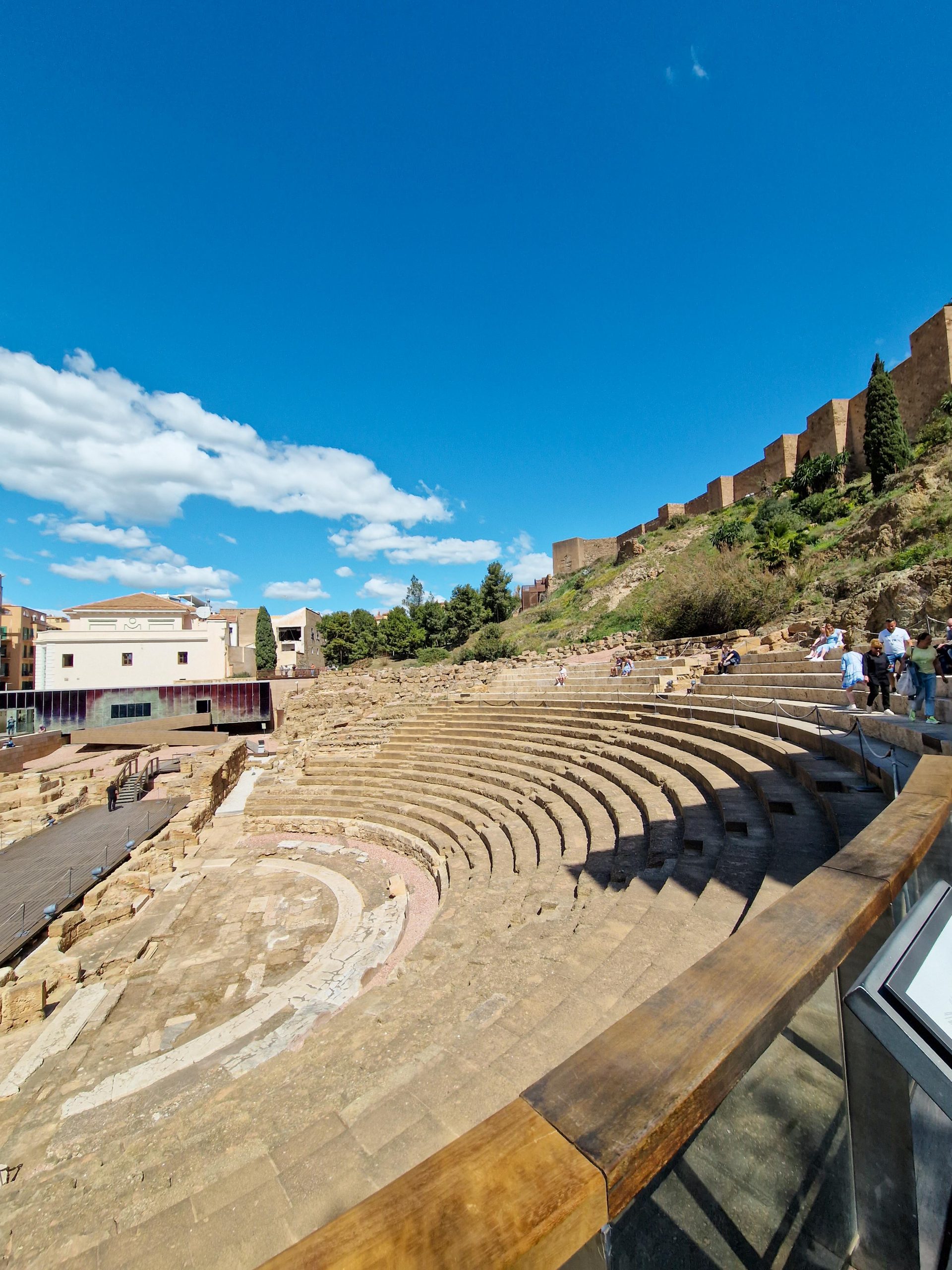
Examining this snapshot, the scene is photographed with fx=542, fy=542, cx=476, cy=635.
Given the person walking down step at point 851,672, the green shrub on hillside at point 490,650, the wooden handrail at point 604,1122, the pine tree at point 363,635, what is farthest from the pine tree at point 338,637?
the wooden handrail at point 604,1122

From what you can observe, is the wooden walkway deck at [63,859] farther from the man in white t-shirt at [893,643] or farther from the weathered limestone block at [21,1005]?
the man in white t-shirt at [893,643]

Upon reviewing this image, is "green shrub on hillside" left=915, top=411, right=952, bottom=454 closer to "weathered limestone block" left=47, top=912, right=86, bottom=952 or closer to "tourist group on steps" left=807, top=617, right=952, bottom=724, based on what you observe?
"tourist group on steps" left=807, top=617, right=952, bottom=724

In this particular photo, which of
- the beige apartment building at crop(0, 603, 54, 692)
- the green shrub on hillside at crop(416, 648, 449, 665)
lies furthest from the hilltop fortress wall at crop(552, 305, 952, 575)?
the beige apartment building at crop(0, 603, 54, 692)

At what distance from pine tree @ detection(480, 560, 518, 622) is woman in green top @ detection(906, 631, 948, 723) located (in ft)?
110

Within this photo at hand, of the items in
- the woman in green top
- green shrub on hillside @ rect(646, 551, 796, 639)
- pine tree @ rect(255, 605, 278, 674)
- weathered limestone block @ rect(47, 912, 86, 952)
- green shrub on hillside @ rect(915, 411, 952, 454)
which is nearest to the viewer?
the woman in green top

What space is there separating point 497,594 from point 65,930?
33228 millimetres

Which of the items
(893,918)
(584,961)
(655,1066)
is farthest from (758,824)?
(655,1066)

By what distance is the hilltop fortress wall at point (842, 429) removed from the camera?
64.2 ft

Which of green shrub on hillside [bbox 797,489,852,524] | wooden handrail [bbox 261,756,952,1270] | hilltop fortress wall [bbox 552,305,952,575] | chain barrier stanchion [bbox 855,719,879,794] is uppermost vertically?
hilltop fortress wall [bbox 552,305,952,575]

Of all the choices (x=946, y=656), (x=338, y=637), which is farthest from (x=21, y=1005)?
(x=338, y=637)

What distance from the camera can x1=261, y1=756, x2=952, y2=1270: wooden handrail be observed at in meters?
0.62

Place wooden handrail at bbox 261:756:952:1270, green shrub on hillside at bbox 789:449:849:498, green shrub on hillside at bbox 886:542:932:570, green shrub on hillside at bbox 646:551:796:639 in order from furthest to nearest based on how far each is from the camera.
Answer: green shrub on hillside at bbox 789:449:849:498, green shrub on hillside at bbox 646:551:796:639, green shrub on hillside at bbox 886:542:932:570, wooden handrail at bbox 261:756:952:1270

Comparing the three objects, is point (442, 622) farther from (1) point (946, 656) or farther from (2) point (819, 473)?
(1) point (946, 656)

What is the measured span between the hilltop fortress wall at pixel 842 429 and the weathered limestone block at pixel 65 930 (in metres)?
28.4
